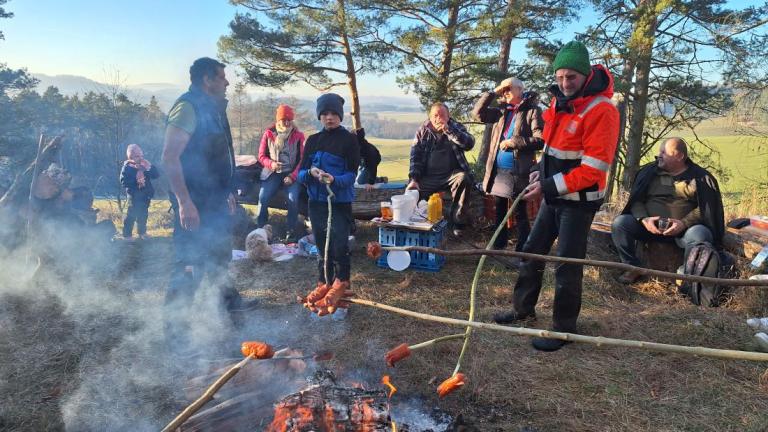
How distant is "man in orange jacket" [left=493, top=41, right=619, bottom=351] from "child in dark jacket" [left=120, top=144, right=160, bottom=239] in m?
6.84

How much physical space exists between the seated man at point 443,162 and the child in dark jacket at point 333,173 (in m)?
2.13

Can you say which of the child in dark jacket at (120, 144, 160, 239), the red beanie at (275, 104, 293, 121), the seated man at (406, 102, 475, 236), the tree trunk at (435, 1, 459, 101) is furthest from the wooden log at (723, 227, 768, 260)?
the child in dark jacket at (120, 144, 160, 239)

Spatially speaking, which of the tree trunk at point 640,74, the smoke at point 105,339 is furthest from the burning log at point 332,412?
the tree trunk at point 640,74

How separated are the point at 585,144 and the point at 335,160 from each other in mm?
2229

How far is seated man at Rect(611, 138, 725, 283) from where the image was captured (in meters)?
4.76

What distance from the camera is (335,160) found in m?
4.12

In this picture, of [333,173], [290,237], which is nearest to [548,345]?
[333,173]

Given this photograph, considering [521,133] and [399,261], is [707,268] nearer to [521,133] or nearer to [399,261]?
[521,133]

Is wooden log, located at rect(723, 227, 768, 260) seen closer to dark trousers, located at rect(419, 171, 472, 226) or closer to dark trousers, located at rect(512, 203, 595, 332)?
dark trousers, located at rect(512, 203, 595, 332)

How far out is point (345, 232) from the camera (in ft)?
14.1

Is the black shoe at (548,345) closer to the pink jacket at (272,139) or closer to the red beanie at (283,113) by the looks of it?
the pink jacket at (272,139)

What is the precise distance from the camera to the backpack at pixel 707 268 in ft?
14.5

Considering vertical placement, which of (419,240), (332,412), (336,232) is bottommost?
(332,412)

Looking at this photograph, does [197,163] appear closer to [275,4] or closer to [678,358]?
[678,358]
